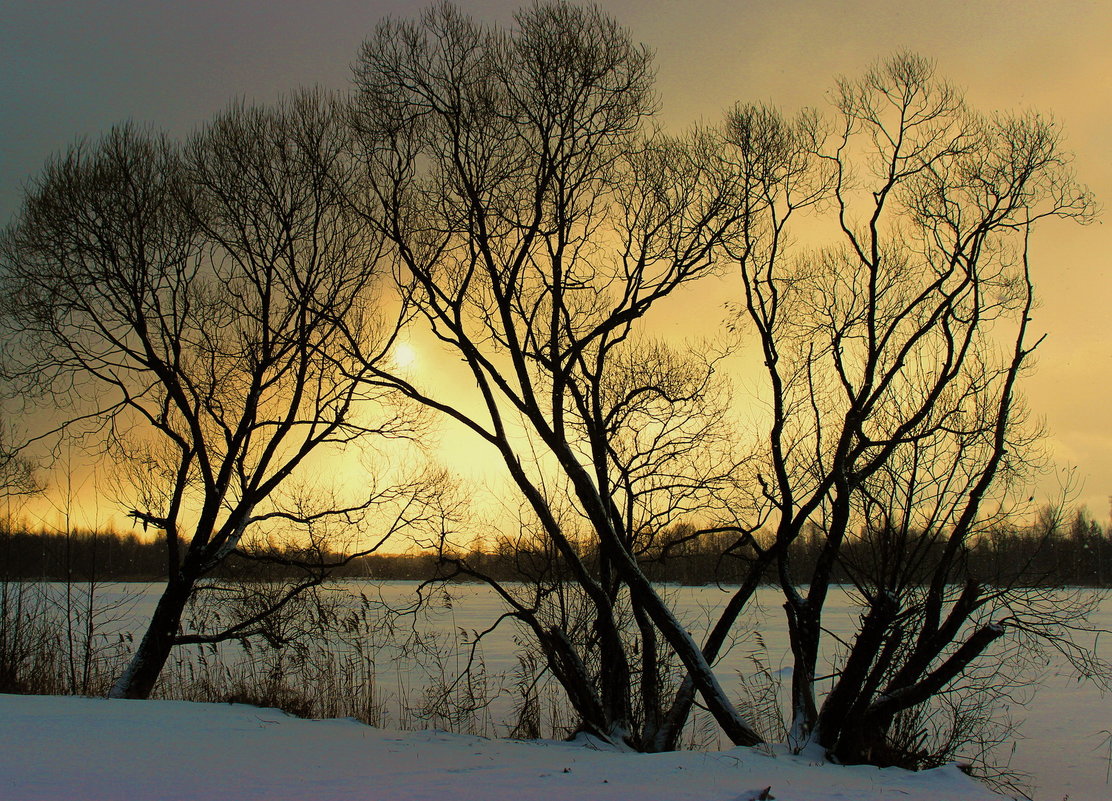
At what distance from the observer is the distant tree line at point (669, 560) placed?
9.90 m

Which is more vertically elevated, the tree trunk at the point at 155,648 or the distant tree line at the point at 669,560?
the distant tree line at the point at 669,560

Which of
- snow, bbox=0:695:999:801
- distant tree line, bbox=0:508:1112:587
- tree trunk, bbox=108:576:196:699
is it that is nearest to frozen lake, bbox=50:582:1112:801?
distant tree line, bbox=0:508:1112:587

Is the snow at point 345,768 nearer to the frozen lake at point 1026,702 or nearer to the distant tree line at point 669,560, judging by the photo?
the frozen lake at point 1026,702

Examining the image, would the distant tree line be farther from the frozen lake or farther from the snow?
the snow

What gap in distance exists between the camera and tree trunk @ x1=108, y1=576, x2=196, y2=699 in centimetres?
1253

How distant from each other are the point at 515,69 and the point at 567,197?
1805mm

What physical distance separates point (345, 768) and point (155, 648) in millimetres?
7179

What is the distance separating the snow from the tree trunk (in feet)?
8.95

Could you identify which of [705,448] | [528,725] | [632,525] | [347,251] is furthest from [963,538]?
[347,251]

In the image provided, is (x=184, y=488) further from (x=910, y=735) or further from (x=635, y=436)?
(x=910, y=735)

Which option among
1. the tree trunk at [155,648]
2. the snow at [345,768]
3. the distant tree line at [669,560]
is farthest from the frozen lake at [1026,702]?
the snow at [345,768]

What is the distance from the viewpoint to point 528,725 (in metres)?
11.4

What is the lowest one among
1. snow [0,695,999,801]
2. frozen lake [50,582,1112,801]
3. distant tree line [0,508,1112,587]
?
frozen lake [50,582,1112,801]

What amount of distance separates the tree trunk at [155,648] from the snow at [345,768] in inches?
107
